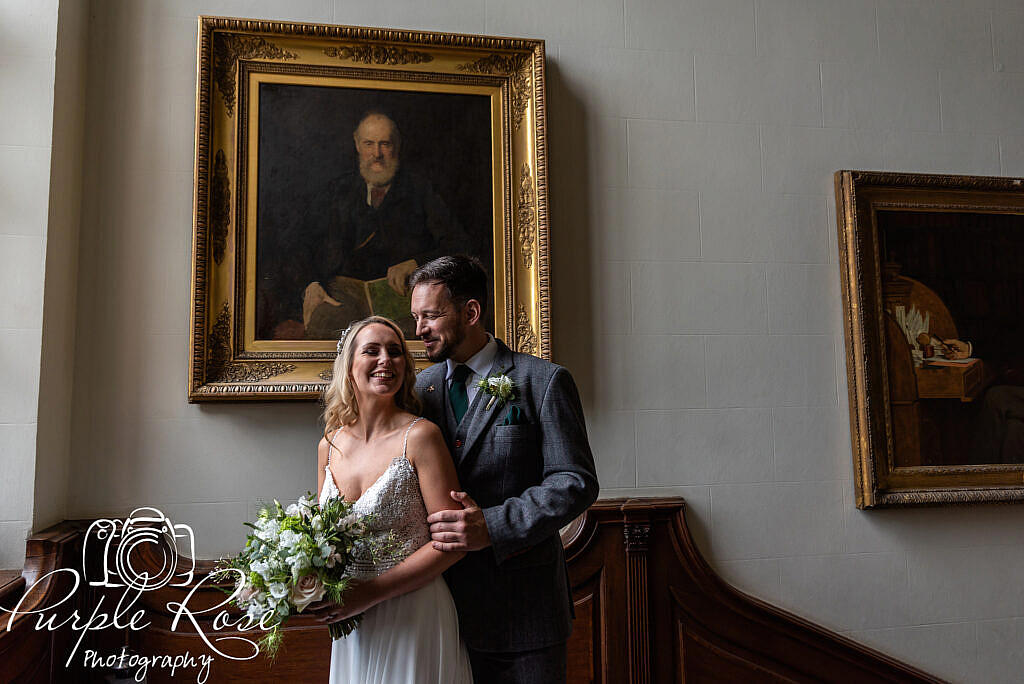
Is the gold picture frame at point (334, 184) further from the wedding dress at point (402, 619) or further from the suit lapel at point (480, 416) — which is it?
the wedding dress at point (402, 619)

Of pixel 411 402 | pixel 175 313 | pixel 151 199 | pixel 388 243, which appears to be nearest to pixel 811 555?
pixel 411 402

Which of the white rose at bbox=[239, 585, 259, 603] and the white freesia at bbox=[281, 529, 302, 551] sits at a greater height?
the white freesia at bbox=[281, 529, 302, 551]

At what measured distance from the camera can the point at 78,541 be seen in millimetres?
2645

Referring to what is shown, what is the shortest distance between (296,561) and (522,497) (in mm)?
620

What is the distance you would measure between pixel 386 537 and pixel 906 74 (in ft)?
10.4

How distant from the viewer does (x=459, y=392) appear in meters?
2.31

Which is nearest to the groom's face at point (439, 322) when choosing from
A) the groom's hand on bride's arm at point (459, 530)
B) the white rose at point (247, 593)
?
the groom's hand on bride's arm at point (459, 530)

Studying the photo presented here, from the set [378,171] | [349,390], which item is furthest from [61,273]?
[349,390]

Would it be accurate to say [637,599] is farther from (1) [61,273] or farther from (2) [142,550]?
(1) [61,273]

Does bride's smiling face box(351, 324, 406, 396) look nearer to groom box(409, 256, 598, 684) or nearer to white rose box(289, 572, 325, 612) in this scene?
groom box(409, 256, 598, 684)

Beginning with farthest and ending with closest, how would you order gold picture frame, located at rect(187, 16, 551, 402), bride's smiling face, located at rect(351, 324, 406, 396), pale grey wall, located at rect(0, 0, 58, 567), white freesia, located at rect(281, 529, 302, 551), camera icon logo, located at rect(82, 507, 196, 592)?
1. gold picture frame, located at rect(187, 16, 551, 402)
2. camera icon logo, located at rect(82, 507, 196, 592)
3. pale grey wall, located at rect(0, 0, 58, 567)
4. bride's smiling face, located at rect(351, 324, 406, 396)
5. white freesia, located at rect(281, 529, 302, 551)

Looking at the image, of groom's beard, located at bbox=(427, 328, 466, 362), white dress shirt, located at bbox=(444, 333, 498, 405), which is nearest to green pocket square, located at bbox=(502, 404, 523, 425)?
white dress shirt, located at bbox=(444, 333, 498, 405)

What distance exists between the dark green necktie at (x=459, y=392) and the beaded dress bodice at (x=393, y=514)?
11.1 inches

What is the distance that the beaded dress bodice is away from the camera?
6.53 feet
